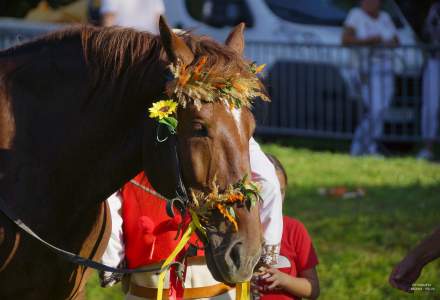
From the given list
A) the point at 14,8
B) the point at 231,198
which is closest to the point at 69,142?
the point at 231,198

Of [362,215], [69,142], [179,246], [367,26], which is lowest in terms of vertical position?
[362,215]

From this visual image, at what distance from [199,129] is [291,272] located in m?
1.71

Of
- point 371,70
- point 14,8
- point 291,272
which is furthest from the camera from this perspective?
point 14,8

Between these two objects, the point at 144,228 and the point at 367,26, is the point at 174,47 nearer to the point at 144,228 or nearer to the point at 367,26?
the point at 144,228

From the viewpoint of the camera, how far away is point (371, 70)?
12398mm

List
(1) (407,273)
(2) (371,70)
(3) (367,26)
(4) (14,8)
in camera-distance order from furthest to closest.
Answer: (4) (14,8)
(3) (367,26)
(2) (371,70)
(1) (407,273)

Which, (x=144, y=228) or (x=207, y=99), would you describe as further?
(x=144, y=228)

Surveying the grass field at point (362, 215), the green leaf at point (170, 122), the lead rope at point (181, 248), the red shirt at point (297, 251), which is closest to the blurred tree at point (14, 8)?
the grass field at point (362, 215)

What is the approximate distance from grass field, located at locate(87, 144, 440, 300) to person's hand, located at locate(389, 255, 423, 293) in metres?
2.27

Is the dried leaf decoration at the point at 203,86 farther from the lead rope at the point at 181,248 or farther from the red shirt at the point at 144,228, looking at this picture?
the red shirt at the point at 144,228

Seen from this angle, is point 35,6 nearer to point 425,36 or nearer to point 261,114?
point 425,36

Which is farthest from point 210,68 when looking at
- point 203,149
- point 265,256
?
point 265,256

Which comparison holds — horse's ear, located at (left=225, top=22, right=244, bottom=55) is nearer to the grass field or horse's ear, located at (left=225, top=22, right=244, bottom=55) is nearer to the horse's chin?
the horse's chin

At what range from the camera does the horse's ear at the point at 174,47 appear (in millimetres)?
3805
